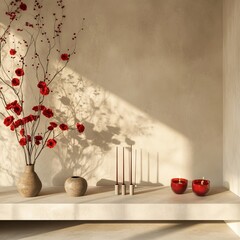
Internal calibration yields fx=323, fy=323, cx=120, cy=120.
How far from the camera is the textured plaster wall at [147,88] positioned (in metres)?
2.90

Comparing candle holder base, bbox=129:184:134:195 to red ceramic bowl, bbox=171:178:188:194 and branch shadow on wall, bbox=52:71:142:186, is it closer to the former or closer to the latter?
red ceramic bowl, bbox=171:178:188:194

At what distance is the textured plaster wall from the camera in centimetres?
290

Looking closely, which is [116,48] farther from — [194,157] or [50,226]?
[50,226]

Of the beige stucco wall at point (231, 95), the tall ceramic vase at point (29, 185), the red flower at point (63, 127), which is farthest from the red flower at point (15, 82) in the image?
the beige stucco wall at point (231, 95)

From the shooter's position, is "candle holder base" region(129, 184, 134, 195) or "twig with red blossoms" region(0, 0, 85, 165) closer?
"candle holder base" region(129, 184, 134, 195)

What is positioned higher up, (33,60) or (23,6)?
(23,6)

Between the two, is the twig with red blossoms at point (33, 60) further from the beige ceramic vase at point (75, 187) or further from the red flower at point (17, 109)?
the beige ceramic vase at point (75, 187)

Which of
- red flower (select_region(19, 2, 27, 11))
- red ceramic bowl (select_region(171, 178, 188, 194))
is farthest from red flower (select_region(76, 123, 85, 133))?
red flower (select_region(19, 2, 27, 11))

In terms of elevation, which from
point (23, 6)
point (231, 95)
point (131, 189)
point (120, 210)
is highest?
Answer: point (23, 6)

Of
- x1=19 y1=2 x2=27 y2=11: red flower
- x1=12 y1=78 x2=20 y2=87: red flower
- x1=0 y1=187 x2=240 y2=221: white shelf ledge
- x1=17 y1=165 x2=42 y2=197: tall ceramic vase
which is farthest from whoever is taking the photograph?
x1=19 y1=2 x2=27 y2=11: red flower

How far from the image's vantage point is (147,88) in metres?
2.90

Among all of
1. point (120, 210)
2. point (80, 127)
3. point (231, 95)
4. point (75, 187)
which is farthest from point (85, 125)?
point (231, 95)

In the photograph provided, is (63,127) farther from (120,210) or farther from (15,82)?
(120,210)

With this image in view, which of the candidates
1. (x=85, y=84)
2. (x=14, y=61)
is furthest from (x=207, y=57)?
(x=14, y=61)
